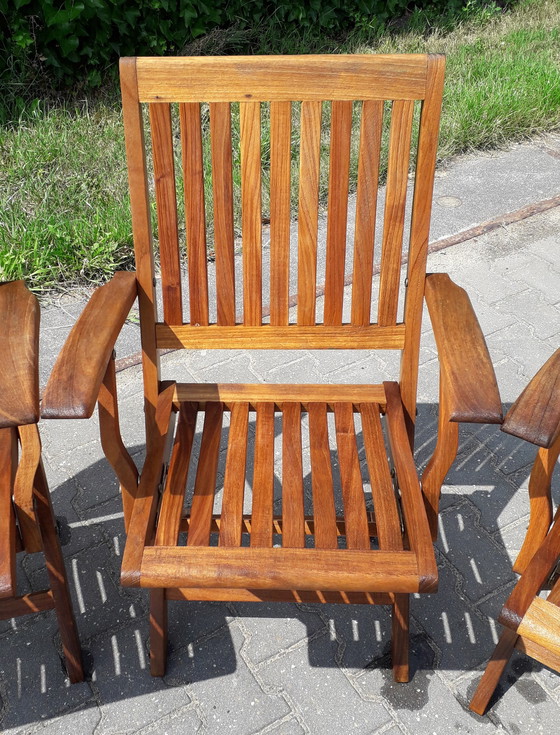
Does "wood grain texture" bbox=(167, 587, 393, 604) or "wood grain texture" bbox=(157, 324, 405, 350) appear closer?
"wood grain texture" bbox=(167, 587, 393, 604)

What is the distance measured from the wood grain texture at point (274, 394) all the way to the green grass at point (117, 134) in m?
1.72

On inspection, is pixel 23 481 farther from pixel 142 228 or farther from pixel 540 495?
pixel 540 495

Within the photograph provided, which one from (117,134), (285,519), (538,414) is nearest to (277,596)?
(285,519)

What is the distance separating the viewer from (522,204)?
432 cm

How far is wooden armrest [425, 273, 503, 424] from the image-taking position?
151 cm

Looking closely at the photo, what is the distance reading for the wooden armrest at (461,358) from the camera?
1.51 meters

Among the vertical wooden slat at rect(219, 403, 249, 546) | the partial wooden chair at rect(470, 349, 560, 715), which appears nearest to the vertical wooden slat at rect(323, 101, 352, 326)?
the vertical wooden slat at rect(219, 403, 249, 546)

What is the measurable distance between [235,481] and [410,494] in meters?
0.42

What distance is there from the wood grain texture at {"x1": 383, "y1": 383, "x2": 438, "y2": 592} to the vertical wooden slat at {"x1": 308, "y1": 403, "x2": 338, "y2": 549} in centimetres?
17

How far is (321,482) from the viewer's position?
188 centimetres

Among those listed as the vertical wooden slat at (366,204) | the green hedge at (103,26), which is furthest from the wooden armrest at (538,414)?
the green hedge at (103,26)

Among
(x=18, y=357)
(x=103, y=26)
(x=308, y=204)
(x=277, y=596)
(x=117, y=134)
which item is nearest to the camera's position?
(x=18, y=357)

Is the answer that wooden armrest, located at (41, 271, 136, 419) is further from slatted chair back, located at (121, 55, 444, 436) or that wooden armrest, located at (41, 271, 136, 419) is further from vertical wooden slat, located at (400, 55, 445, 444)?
vertical wooden slat, located at (400, 55, 445, 444)

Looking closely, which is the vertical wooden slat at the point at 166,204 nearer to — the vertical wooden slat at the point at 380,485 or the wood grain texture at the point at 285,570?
the vertical wooden slat at the point at 380,485
